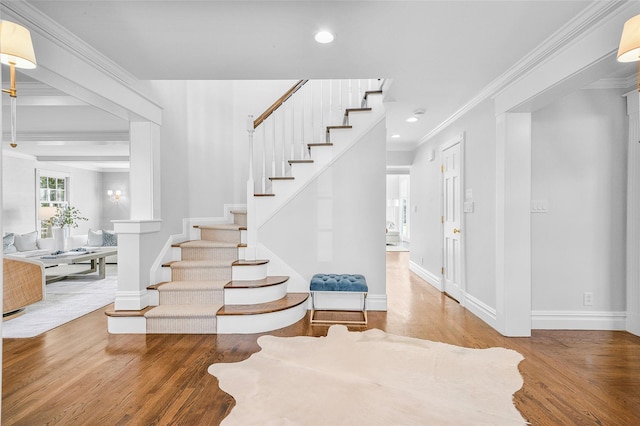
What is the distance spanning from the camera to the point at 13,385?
7.74ft

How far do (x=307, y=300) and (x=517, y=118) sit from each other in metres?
2.95

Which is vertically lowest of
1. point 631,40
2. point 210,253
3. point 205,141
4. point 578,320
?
point 578,320

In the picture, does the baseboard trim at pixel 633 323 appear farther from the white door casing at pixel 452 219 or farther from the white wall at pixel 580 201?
the white door casing at pixel 452 219

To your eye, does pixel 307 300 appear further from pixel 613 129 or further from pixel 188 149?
pixel 613 129

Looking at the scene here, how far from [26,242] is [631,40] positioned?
912cm

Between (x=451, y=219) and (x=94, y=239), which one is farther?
(x=94, y=239)

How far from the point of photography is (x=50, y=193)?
8508 millimetres

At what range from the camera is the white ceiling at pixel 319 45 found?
2135 mm

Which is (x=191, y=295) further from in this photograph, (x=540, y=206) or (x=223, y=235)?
(x=540, y=206)

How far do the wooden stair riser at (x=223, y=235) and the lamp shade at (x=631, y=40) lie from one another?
149 inches

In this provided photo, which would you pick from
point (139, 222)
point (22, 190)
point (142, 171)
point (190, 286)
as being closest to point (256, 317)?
point (190, 286)

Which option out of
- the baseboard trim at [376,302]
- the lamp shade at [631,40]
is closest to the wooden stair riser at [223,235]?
the baseboard trim at [376,302]

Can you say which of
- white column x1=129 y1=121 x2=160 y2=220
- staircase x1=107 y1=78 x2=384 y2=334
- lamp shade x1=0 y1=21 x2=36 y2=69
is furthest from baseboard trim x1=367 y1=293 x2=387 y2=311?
lamp shade x1=0 y1=21 x2=36 y2=69

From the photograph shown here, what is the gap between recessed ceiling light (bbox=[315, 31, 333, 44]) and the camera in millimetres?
2436
